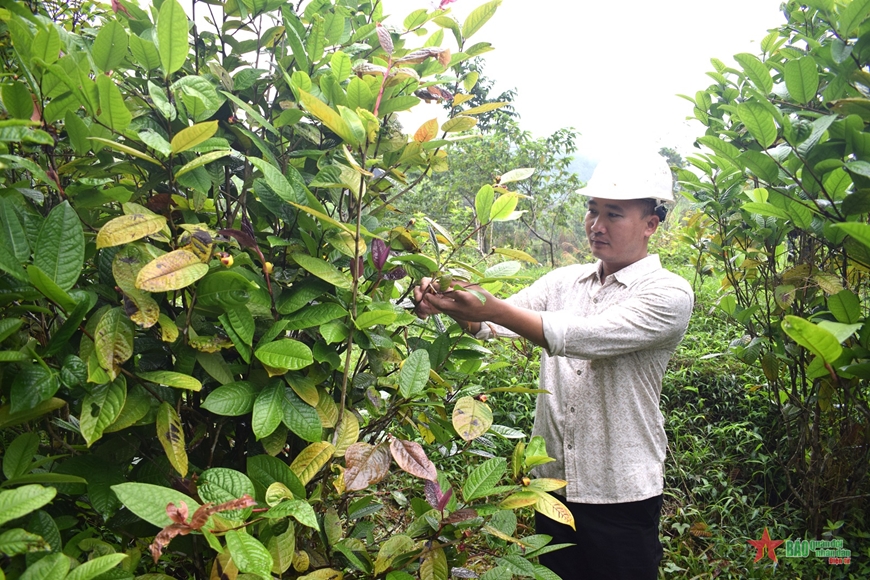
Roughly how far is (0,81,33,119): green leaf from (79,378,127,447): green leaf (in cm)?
40

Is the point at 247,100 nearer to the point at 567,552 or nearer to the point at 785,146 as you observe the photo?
the point at 785,146

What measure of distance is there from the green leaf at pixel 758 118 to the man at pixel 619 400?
350 millimetres

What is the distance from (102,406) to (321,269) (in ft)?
1.23

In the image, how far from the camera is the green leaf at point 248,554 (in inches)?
28.2

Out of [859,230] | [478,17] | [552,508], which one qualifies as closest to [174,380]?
[552,508]

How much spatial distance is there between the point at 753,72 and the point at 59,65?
1721 mm

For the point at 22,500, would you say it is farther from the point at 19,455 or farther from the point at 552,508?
the point at 552,508

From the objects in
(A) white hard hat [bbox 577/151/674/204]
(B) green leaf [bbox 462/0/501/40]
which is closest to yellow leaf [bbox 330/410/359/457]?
(B) green leaf [bbox 462/0/501/40]

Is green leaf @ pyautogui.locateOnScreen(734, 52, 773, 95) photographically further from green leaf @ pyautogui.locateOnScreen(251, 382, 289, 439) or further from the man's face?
green leaf @ pyautogui.locateOnScreen(251, 382, 289, 439)

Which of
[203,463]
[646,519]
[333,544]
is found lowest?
[646,519]

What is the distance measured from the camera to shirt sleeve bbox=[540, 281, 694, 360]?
5.18ft

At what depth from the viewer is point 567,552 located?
1.93 metres

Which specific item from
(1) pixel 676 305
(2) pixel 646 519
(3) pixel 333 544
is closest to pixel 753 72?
(1) pixel 676 305

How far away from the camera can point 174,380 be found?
833mm
